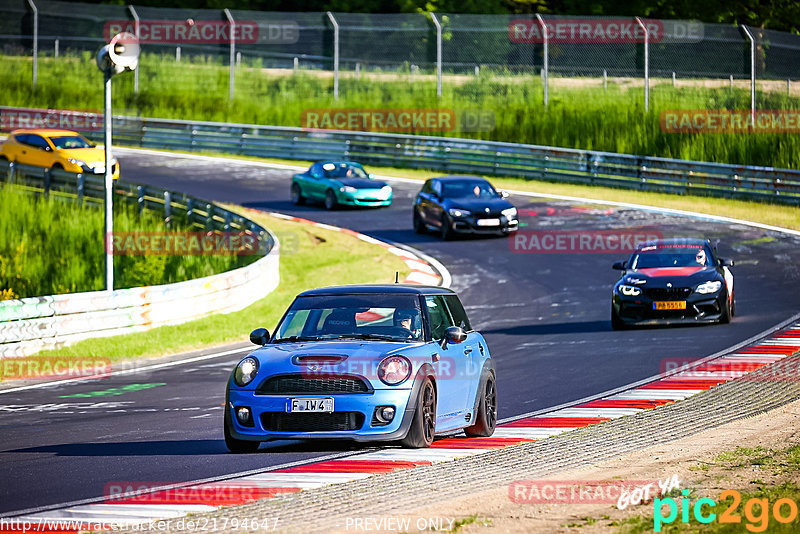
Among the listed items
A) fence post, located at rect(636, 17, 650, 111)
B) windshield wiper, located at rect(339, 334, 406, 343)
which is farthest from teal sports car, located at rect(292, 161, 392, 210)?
windshield wiper, located at rect(339, 334, 406, 343)

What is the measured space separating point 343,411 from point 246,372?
0.89m

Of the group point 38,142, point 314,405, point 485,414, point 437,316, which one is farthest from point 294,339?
point 38,142

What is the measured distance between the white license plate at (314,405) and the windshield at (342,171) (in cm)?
2524

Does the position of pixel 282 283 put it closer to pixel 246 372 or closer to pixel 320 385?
pixel 246 372

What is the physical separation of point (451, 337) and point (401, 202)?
24.9 meters

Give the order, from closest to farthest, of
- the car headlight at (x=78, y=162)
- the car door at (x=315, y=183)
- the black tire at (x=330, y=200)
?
the black tire at (x=330, y=200)
the car door at (x=315, y=183)
the car headlight at (x=78, y=162)

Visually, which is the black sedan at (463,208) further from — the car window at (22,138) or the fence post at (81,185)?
the car window at (22,138)

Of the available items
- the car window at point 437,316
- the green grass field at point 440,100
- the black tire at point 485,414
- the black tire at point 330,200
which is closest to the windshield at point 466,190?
the black tire at point 330,200

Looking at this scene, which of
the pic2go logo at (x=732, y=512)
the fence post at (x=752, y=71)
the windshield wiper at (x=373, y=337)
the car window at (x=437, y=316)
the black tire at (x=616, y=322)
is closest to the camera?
the pic2go logo at (x=732, y=512)

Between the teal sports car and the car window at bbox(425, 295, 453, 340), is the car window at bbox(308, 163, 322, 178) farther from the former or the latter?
the car window at bbox(425, 295, 453, 340)

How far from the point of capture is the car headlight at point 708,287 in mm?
19312

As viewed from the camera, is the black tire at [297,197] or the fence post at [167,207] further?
the black tire at [297,197]

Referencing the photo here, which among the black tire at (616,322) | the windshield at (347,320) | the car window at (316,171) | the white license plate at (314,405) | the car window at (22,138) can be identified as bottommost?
the black tire at (616,322)

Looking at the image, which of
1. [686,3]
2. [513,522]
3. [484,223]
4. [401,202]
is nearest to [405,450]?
[513,522]
